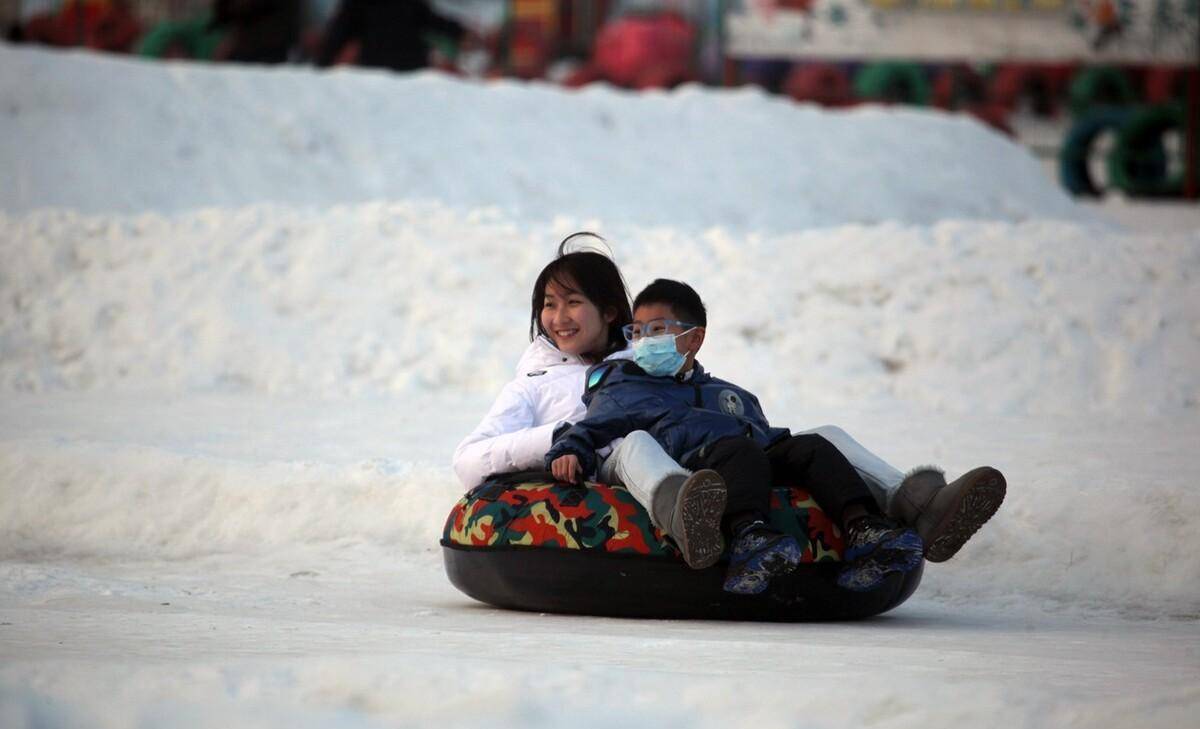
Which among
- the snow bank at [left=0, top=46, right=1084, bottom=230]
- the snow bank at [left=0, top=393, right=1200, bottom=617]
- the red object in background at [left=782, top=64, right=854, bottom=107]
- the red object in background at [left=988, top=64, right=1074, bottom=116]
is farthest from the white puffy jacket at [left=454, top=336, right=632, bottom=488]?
the red object in background at [left=988, top=64, right=1074, bottom=116]

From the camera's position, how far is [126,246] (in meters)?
11.1

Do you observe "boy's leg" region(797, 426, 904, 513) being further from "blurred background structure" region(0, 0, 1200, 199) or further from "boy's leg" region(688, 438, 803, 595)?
"blurred background structure" region(0, 0, 1200, 199)

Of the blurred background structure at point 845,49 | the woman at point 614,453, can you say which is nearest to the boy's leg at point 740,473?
the woman at point 614,453

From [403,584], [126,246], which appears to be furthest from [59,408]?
[403,584]

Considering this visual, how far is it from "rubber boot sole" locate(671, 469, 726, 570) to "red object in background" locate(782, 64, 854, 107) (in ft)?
48.4

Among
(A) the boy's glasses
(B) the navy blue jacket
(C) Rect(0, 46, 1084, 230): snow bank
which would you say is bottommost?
(B) the navy blue jacket

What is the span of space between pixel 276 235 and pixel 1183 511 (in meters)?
6.76

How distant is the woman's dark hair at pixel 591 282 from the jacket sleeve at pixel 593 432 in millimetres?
408

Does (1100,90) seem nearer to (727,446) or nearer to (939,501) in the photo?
(939,501)

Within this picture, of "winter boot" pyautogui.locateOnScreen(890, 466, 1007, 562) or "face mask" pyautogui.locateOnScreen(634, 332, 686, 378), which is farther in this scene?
"face mask" pyautogui.locateOnScreen(634, 332, 686, 378)

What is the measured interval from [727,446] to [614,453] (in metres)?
0.34

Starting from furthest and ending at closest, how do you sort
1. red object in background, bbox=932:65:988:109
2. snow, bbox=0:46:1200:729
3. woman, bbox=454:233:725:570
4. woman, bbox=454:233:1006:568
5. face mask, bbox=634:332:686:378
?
red object in background, bbox=932:65:988:109
woman, bbox=454:233:725:570
face mask, bbox=634:332:686:378
woman, bbox=454:233:1006:568
snow, bbox=0:46:1200:729

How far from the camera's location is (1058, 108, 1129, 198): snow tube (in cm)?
1936

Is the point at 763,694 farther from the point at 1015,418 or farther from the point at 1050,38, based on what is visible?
the point at 1050,38
